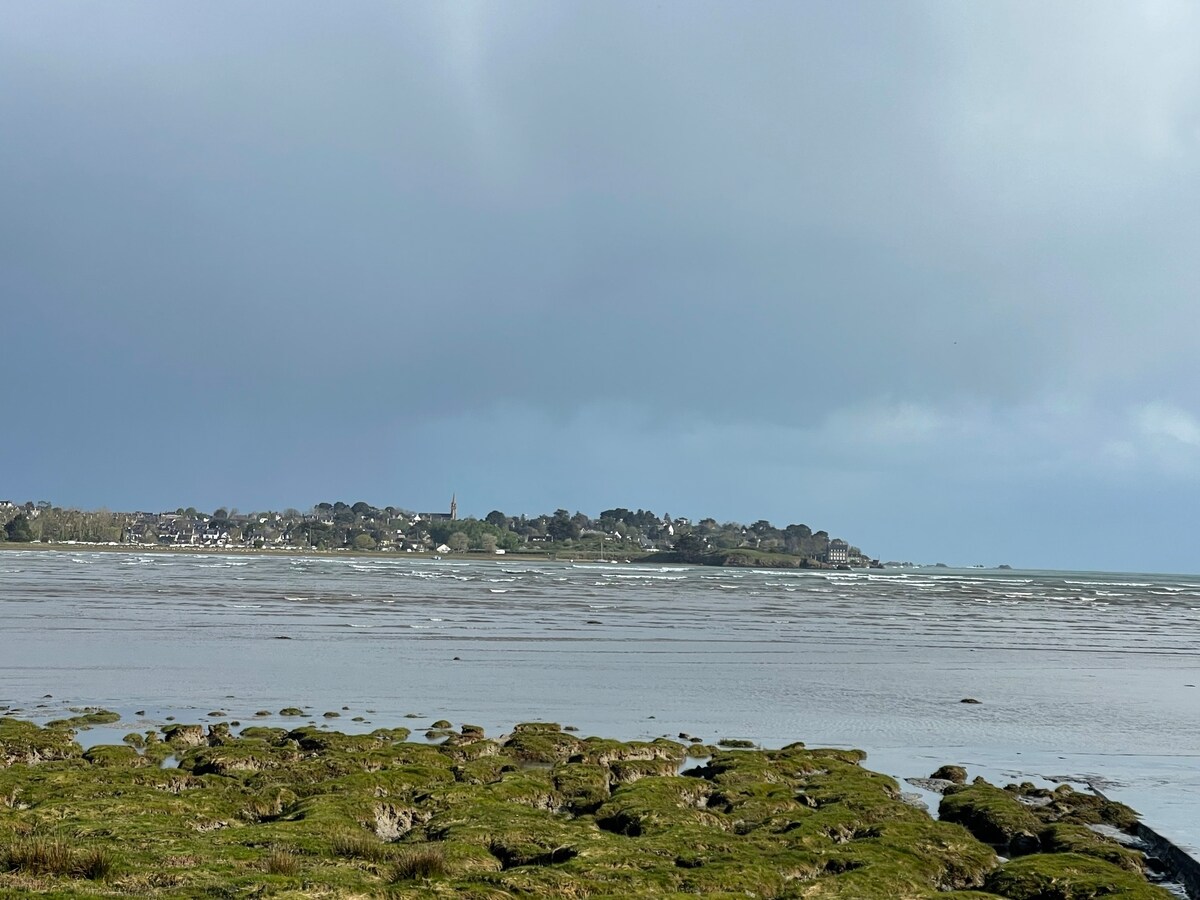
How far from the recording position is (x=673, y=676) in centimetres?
3231

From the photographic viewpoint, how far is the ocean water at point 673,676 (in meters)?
22.4

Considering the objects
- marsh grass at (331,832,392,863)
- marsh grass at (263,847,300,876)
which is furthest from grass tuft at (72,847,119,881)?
marsh grass at (331,832,392,863)

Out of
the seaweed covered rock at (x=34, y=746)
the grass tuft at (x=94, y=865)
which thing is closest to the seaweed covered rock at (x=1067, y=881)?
the grass tuft at (x=94, y=865)

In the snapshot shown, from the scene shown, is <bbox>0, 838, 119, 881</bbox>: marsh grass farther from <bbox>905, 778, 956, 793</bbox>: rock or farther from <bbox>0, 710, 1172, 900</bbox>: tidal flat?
<bbox>905, 778, 956, 793</bbox>: rock

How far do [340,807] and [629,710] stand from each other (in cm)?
1264

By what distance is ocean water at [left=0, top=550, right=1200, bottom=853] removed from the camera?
22.4 m

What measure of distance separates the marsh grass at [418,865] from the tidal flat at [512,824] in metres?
0.02

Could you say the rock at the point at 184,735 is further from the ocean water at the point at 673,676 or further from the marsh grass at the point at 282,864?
the marsh grass at the point at 282,864

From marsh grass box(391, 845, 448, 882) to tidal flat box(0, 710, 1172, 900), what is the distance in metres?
0.02

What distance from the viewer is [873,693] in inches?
1184

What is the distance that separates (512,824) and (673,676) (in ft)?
64.3

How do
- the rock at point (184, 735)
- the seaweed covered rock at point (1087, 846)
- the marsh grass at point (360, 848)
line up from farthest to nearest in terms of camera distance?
the rock at point (184, 735), the seaweed covered rock at point (1087, 846), the marsh grass at point (360, 848)

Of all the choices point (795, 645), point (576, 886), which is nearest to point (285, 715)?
point (576, 886)

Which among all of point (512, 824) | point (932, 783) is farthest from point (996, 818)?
point (512, 824)
